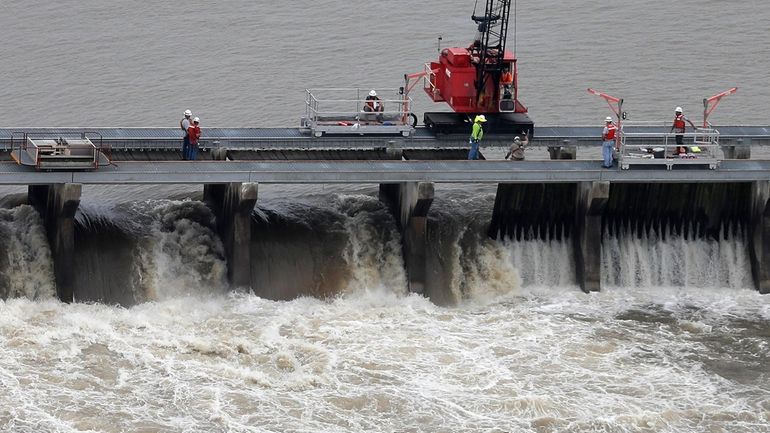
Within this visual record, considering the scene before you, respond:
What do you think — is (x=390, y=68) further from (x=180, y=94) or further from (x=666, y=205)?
(x=666, y=205)

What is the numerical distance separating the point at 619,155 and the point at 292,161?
391 inches

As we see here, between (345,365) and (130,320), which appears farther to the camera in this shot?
(130,320)

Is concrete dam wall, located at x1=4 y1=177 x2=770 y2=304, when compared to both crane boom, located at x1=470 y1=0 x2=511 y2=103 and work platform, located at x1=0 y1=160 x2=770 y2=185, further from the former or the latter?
crane boom, located at x1=470 y1=0 x2=511 y2=103

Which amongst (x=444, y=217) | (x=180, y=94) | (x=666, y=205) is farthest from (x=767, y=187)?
(x=180, y=94)

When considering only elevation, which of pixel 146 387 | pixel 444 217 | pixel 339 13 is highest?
pixel 339 13

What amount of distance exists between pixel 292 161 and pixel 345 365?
27.4ft

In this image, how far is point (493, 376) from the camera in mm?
40469

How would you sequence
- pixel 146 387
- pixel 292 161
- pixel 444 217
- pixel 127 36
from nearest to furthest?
pixel 146 387
pixel 292 161
pixel 444 217
pixel 127 36

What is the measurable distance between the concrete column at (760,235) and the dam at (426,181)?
3 cm

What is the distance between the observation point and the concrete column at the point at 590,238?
155ft

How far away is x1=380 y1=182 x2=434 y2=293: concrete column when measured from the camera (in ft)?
152

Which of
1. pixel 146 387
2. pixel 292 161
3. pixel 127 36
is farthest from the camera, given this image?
pixel 127 36

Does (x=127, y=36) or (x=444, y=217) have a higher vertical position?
(x=127, y=36)

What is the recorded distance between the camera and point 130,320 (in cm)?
4362
